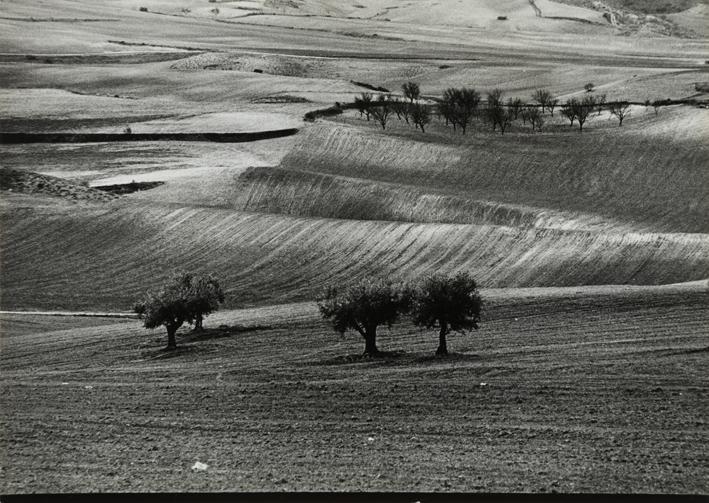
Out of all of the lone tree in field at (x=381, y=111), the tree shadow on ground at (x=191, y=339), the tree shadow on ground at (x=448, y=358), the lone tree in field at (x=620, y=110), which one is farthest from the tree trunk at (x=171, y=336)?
the lone tree in field at (x=620, y=110)

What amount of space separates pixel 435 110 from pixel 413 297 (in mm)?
72461

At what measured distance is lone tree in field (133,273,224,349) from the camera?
42250mm

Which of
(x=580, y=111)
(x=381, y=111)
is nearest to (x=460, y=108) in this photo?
(x=381, y=111)

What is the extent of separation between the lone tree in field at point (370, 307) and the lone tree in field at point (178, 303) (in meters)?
8.06

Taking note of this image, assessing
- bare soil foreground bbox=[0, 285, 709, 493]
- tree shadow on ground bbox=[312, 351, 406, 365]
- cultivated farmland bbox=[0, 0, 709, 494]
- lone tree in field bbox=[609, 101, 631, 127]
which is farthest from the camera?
lone tree in field bbox=[609, 101, 631, 127]

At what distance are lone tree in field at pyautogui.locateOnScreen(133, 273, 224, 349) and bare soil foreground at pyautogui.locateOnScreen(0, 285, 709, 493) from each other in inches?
52.1

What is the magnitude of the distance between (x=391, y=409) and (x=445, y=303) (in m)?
7.69

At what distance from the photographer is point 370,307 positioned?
37094 mm

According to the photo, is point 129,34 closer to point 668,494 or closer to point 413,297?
point 413,297

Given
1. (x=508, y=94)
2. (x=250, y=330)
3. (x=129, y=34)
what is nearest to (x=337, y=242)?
(x=250, y=330)

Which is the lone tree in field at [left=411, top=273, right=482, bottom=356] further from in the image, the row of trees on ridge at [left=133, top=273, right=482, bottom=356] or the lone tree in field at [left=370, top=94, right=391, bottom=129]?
the lone tree in field at [left=370, top=94, right=391, bottom=129]

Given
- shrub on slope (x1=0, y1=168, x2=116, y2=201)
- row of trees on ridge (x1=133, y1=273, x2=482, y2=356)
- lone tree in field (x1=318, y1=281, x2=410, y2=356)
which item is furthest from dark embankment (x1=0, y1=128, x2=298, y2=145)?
lone tree in field (x1=318, y1=281, x2=410, y2=356)

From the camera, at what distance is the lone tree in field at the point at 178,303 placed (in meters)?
42.2

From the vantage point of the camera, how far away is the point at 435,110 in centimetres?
10750
